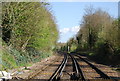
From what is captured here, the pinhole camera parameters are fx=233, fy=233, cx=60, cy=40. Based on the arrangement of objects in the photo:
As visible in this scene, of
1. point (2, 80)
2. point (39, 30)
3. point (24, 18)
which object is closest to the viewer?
point (2, 80)

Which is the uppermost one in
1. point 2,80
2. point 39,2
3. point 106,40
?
point 39,2

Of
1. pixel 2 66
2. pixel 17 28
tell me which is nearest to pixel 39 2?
pixel 17 28

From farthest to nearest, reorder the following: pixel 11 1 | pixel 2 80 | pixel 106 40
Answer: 1. pixel 106 40
2. pixel 11 1
3. pixel 2 80

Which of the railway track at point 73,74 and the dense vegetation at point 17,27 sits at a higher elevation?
the dense vegetation at point 17,27

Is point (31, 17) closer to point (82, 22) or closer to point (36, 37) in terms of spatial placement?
point (36, 37)

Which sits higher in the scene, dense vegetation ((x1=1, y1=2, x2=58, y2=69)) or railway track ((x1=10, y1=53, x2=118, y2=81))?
dense vegetation ((x1=1, y1=2, x2=58, y2=69))

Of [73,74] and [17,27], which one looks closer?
[73,74]

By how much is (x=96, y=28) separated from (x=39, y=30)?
1313 inches

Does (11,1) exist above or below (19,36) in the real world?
above

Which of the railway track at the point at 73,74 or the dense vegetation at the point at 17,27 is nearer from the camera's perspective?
the railway track at the point at 73,74

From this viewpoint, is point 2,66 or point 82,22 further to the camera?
point 82,22

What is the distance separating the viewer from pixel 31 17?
22.8 meters

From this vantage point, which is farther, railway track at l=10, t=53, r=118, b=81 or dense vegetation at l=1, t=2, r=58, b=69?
dense vegetation at l=1, t=2, r=58, b=69

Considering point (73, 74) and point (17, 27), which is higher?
point (17, 27)
